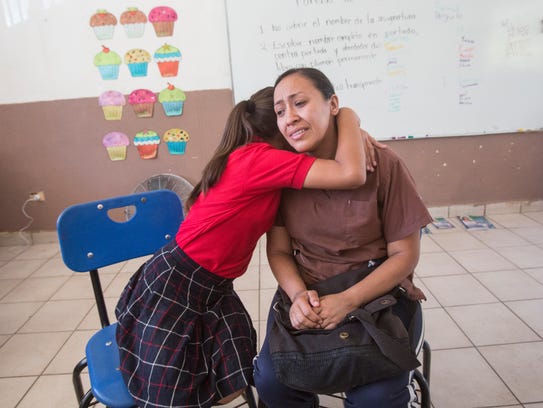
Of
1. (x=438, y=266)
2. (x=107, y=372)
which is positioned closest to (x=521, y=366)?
(x=438, y=266)

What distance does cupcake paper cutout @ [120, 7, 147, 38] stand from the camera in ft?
8.41

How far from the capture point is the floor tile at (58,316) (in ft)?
6.39

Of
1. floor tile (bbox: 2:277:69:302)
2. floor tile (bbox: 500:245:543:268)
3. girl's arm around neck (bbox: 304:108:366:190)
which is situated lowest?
floor tile (bbox: 500:245:543:268)

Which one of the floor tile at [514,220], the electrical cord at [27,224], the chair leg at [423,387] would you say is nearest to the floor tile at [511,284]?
the floor tile at [514,220]

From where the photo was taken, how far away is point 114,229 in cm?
117

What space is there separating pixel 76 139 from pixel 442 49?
8.89 feet

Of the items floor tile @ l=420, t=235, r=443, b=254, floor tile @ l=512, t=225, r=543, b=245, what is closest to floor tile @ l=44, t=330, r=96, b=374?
floor tile @ l=420, t=235, r=443, b=254

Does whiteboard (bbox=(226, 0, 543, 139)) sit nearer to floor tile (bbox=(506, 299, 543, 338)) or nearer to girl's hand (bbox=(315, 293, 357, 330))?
floor tile (bbox=(506, 299, 543, 338))

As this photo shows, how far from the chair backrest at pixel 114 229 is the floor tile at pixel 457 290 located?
149 centimetres

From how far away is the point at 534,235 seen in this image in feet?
8.68

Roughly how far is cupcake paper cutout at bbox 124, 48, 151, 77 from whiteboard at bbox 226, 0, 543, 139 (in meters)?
0.60

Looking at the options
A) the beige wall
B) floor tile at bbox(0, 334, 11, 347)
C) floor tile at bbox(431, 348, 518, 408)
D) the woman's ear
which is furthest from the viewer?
the beige wall

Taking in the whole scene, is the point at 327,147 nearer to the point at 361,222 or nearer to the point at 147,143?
the point at 361,222

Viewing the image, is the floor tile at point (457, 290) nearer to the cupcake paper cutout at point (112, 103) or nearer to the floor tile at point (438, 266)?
the floor tile at point (438, 266)
